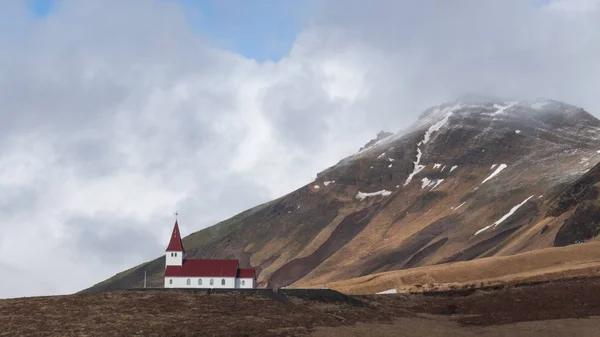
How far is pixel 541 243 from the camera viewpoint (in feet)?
437

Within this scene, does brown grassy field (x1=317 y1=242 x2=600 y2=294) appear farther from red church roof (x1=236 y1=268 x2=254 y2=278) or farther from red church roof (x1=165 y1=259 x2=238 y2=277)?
red church roof (x1=165 y1=259 x2=238 y2=277)

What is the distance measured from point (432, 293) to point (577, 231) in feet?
210

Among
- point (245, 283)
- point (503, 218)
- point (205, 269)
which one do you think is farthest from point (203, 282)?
point (503, 218)

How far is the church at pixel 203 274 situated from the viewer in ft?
333

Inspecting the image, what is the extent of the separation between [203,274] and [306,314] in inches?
1735

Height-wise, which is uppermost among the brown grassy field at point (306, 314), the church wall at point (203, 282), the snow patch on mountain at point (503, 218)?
the snow patch on mountain at point (503, 218)

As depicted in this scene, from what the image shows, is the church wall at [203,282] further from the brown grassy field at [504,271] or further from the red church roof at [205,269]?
the brown grassy field at [504,271]

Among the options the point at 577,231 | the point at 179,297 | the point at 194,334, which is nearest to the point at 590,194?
the point at 577,231

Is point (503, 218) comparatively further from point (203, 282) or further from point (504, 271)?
point (203, 282)

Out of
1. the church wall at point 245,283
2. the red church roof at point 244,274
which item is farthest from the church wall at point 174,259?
the church wall at point 245,283

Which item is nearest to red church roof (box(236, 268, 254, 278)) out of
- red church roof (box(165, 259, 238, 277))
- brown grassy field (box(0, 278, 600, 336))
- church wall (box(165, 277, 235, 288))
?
red church roof (box(165, 259, 238, 277))

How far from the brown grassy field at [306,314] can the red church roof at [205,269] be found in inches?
1336

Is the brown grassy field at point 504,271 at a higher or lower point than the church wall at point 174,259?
lower

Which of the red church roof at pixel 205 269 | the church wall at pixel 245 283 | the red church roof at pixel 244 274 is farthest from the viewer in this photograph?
the red church roof at pixel 244 274
